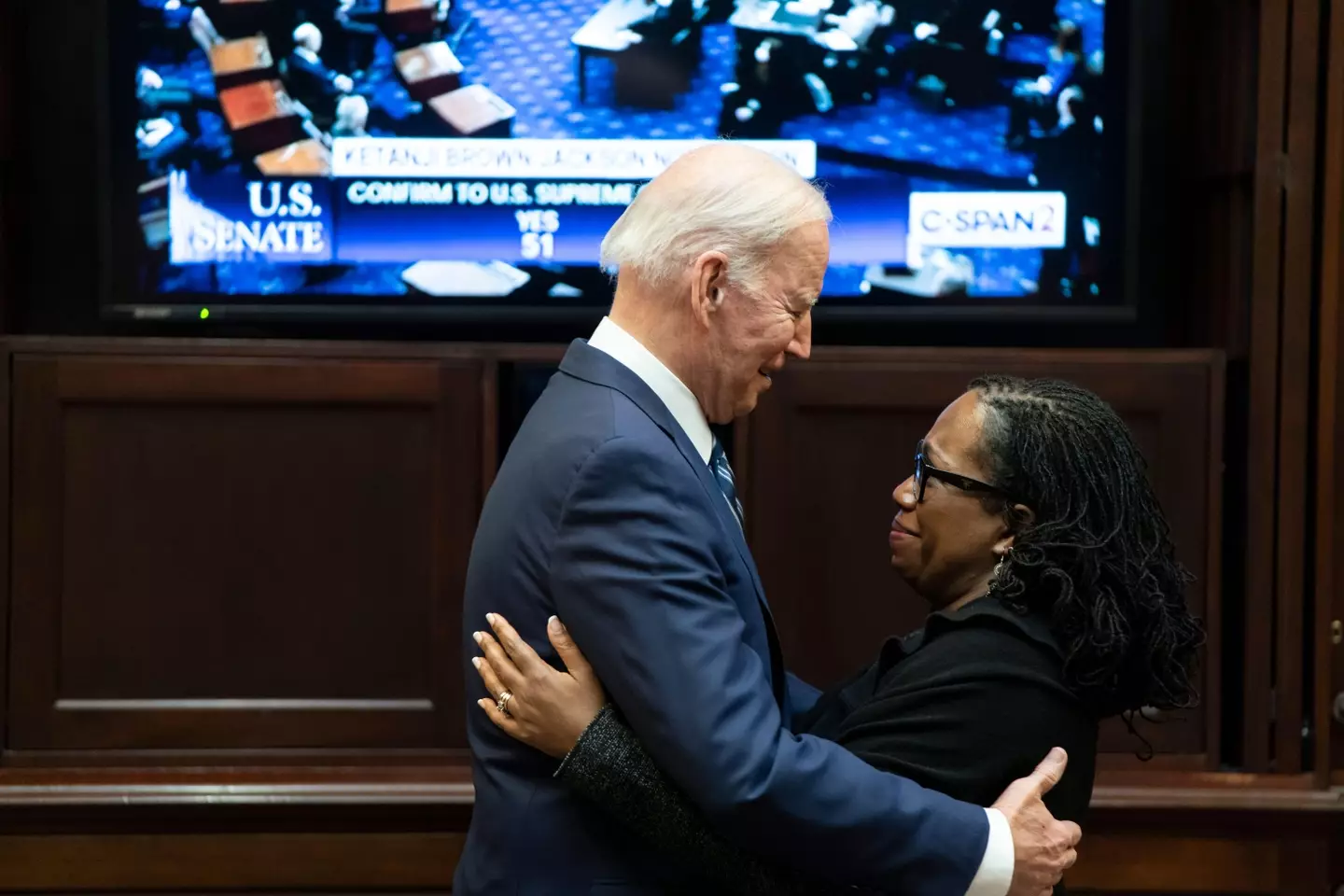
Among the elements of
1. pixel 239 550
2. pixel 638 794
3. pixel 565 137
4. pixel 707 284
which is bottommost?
pixel 239 550

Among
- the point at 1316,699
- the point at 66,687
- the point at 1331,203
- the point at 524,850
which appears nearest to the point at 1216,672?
the point at 1316,699

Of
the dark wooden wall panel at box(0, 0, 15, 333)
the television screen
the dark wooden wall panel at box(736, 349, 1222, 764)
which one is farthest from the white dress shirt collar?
the dark wooden wall panel at box(0, 0, 15, 333)

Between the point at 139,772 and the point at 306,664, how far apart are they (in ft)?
1.15

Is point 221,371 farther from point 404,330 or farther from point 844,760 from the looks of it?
point 844,760

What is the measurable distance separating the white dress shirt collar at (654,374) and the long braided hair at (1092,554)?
14.1 inches

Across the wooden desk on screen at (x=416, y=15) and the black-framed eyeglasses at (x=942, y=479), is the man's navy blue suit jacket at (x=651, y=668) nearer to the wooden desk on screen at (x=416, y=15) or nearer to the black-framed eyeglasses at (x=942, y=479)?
the black-framed eyeglasses at (x=942, y=479)

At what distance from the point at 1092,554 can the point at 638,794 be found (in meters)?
0.56

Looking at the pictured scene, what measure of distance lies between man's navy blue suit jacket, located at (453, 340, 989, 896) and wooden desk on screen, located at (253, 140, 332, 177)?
1390mm

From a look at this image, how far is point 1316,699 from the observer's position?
2.61 meters

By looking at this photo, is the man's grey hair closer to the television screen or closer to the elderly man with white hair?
the elderly man with white hair

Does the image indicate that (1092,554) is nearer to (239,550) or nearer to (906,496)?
(906,496)

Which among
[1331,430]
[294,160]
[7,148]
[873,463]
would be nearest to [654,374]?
[873,463]

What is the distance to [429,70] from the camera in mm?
2713

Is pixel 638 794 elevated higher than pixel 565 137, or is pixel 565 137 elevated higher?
pixel 565 137
